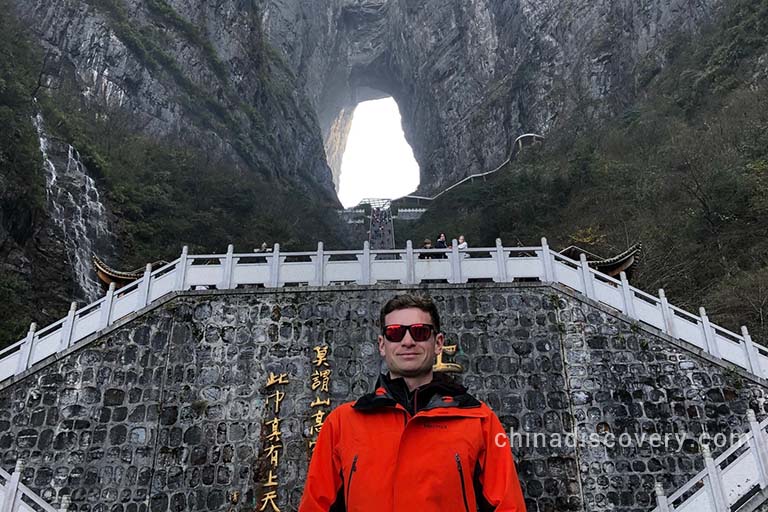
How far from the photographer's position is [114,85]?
1069 inches

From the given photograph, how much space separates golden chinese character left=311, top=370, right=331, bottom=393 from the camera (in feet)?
30.4

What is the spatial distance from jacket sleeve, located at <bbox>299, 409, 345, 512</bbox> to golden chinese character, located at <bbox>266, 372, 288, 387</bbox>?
692 cm

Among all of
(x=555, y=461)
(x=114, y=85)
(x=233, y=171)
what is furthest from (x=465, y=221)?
(x=555, y=461)

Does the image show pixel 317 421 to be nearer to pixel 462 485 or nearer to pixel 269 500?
pixel 269 500

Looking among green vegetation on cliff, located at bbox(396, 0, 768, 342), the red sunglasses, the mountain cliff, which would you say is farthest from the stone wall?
the red sunglasses

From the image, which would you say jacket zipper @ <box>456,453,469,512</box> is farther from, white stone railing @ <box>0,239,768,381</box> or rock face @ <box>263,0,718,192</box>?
rock face @ <box>263,0,718,192</box>

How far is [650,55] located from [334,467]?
32.3 m

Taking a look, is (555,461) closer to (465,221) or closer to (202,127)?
(465,221)

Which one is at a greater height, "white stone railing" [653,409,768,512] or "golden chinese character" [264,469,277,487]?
"golden chinese character" [264,469,277,487]

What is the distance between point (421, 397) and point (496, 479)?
0.46m

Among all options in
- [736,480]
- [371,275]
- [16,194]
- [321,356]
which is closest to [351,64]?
[16,194]

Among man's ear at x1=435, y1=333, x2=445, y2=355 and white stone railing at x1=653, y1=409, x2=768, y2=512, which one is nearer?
man's ear at x1=435, y1=333, x2=445, y2=355

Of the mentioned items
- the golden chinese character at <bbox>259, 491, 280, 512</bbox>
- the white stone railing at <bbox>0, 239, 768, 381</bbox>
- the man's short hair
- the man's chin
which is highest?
the white stone railing at <bbox>0, 239, 768, 381</bbox>

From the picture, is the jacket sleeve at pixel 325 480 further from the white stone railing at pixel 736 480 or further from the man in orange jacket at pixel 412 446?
the white stone railing at pixel 736 480
